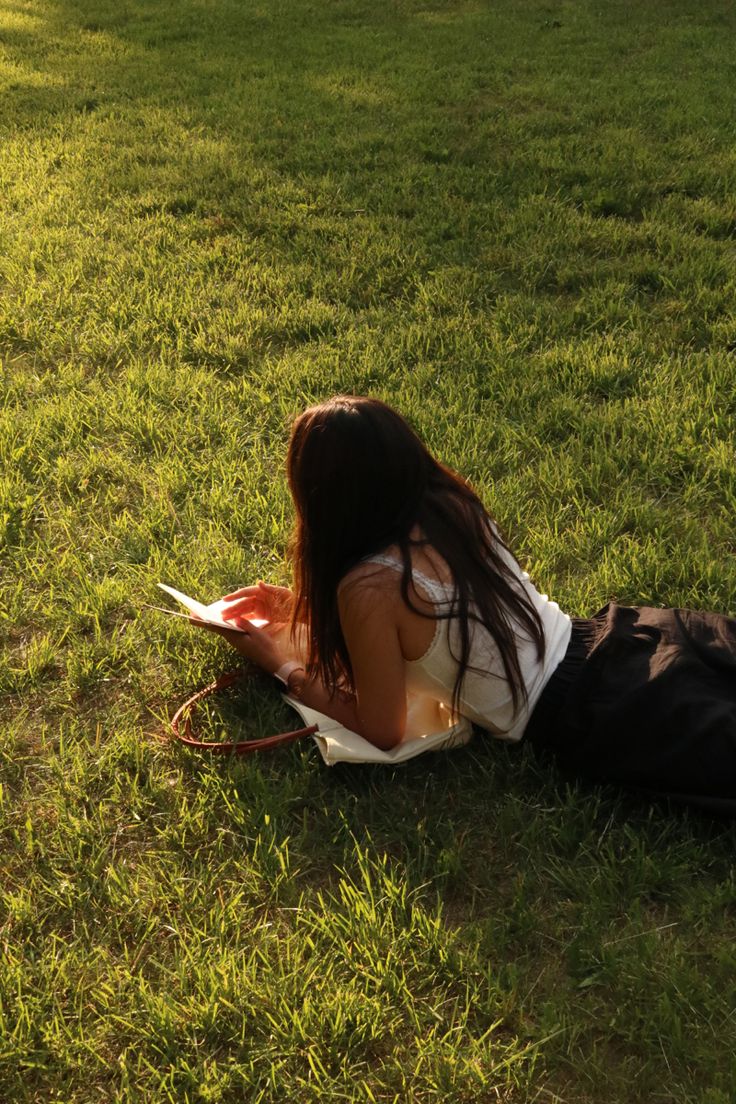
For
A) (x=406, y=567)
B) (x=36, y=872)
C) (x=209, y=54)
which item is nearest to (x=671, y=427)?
(x=406, y=567)

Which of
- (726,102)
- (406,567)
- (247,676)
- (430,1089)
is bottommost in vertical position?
(430,1089)

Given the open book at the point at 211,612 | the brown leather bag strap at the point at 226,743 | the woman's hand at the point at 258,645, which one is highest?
the open book at the point at 211,612

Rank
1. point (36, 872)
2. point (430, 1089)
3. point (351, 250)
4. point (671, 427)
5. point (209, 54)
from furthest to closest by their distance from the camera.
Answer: point (209, 54)
point (351, 250)
point (671, 427)
point (36, 872)
point (430, 1089)

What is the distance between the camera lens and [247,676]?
258 cm

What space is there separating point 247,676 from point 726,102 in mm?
5760

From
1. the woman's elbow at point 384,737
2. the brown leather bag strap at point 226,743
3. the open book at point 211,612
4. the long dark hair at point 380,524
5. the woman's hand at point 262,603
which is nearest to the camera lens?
the long dark hair at point 380,524

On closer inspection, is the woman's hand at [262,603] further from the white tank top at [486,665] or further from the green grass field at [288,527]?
the white tank top at [486,665]

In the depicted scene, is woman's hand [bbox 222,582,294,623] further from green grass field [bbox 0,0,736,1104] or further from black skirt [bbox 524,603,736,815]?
black skirt [bbox 524,603,736,815]

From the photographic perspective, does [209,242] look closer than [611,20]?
Yes

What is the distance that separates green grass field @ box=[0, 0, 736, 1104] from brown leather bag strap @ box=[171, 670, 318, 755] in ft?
0.14

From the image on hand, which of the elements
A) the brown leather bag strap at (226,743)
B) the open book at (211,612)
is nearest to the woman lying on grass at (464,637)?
the brown leather bag strap at (226,743)

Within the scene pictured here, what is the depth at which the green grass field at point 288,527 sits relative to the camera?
182 cm

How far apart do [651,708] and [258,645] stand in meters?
0.98

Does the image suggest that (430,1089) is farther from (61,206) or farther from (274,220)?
(61,206)
